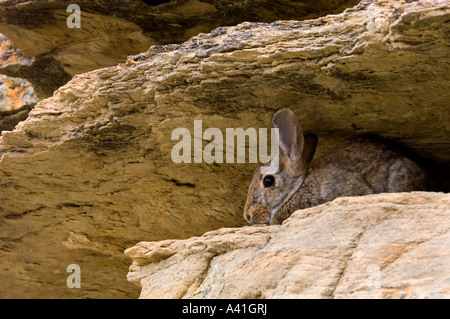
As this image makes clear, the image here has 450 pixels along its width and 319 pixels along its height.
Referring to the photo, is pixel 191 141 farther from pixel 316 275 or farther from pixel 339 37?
pixel 316 275

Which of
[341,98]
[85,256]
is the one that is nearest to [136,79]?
[341,98]

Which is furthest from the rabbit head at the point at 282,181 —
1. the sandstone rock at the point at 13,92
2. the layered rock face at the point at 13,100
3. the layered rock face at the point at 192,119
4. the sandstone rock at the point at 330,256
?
the layered rock face at the point at 13,100

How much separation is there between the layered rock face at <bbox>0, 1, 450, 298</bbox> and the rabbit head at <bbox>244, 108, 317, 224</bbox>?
21 cm

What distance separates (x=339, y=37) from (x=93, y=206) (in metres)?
3.62

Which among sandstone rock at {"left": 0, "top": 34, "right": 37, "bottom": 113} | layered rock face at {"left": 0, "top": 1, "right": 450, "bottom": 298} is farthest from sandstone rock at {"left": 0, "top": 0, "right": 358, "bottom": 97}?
layered rock face at {"left": 0, "top": 1, "right": 450, "bottom": 298}

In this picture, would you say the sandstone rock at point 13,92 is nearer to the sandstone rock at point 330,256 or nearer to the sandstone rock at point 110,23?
the sandstone rock at point 110,23

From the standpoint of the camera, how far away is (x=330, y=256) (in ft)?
14.4

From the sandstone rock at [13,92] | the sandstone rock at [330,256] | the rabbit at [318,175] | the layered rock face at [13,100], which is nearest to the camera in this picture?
the sandstone rock at [330,256]

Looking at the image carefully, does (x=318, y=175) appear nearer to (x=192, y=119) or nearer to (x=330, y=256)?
(x=192, y=119)

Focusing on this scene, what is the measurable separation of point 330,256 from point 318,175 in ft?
6.38

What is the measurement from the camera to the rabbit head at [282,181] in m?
6.34

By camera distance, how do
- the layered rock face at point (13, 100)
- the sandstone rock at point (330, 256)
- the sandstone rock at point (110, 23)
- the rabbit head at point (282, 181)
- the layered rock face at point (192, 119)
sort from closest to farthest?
the sandstone rock at point (330, 256), the layered rock face at point (192, 119), the rabbit head at point (282, 181), the sandstone rock at point (110, 23), the layered rock face at point (13, 100)

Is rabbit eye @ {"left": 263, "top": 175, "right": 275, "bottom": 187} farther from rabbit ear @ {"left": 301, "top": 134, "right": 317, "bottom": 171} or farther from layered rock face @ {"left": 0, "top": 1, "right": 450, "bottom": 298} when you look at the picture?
layered rock face @ {"left": 0, "top": 1, "right": 450, "bottom": 298}

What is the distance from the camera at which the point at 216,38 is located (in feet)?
19.0
